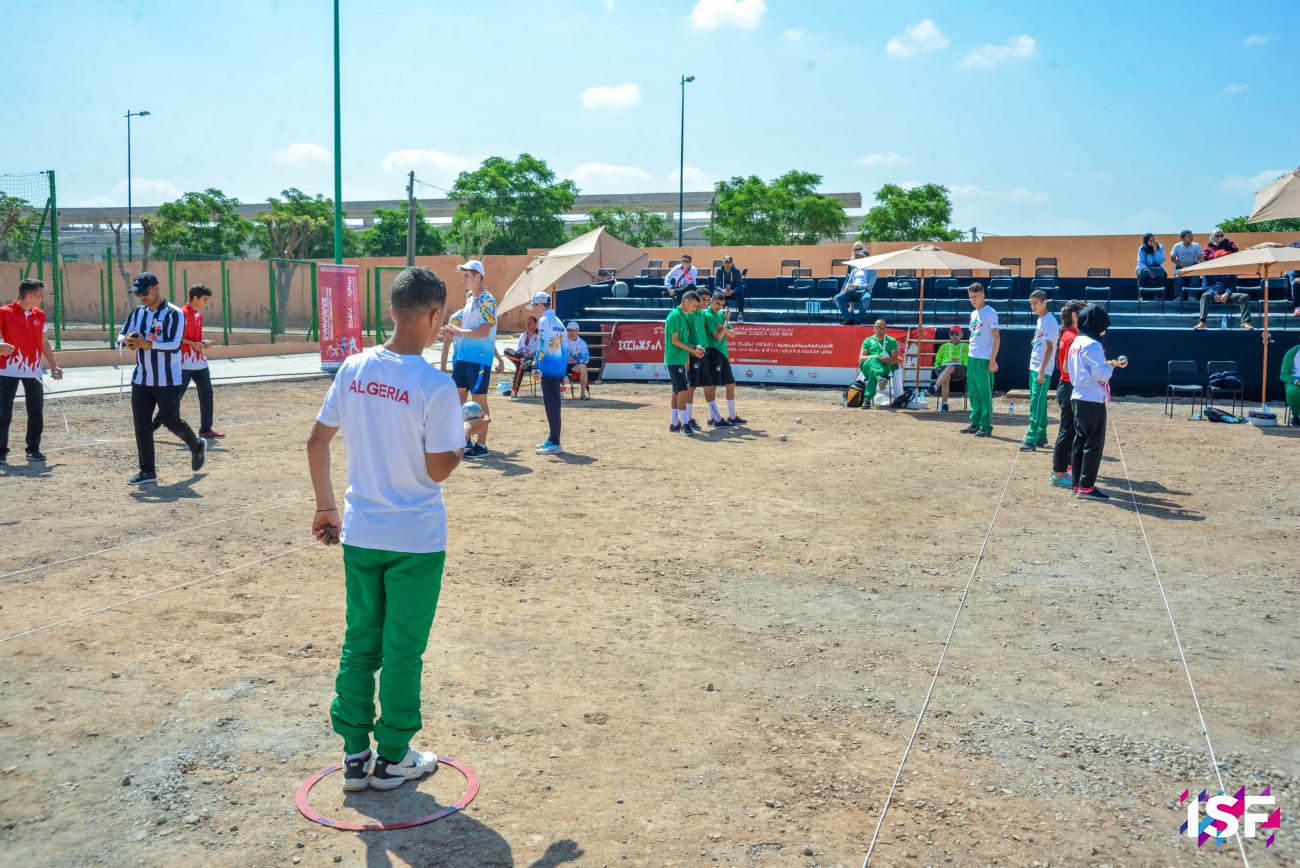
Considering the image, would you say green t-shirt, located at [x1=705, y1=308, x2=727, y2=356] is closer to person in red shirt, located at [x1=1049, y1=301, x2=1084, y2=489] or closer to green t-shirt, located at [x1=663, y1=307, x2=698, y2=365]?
green t-shirt, located at [x1=663, y1=307, x2=698, y2=365]

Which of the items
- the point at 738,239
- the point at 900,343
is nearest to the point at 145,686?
the point at 900,343

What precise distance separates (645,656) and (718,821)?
1.78 meters

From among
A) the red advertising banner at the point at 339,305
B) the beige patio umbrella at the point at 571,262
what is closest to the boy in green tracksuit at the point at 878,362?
the beige patio umbrella at the point at 571,262

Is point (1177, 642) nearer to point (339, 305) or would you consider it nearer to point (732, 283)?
point (732, 283)

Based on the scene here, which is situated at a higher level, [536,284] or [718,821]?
[536,284]

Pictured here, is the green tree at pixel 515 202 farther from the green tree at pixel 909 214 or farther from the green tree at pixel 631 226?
the green tree at pixel 909 214

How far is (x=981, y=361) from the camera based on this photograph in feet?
44.6

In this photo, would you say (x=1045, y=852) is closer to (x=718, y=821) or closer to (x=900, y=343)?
(x=718, y=821)

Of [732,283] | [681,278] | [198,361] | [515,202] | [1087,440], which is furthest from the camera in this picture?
[515,202]

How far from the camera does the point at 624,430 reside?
14586 mm

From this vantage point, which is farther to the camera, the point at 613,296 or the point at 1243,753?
the point at 613,296

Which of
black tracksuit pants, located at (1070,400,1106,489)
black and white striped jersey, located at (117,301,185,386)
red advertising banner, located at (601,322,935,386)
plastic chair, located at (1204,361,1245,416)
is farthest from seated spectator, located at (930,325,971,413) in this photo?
black and white striped jersey, located at (117,301,185,386)

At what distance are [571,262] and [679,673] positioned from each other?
19.3m

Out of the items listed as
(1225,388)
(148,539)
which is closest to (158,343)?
(148,539)
